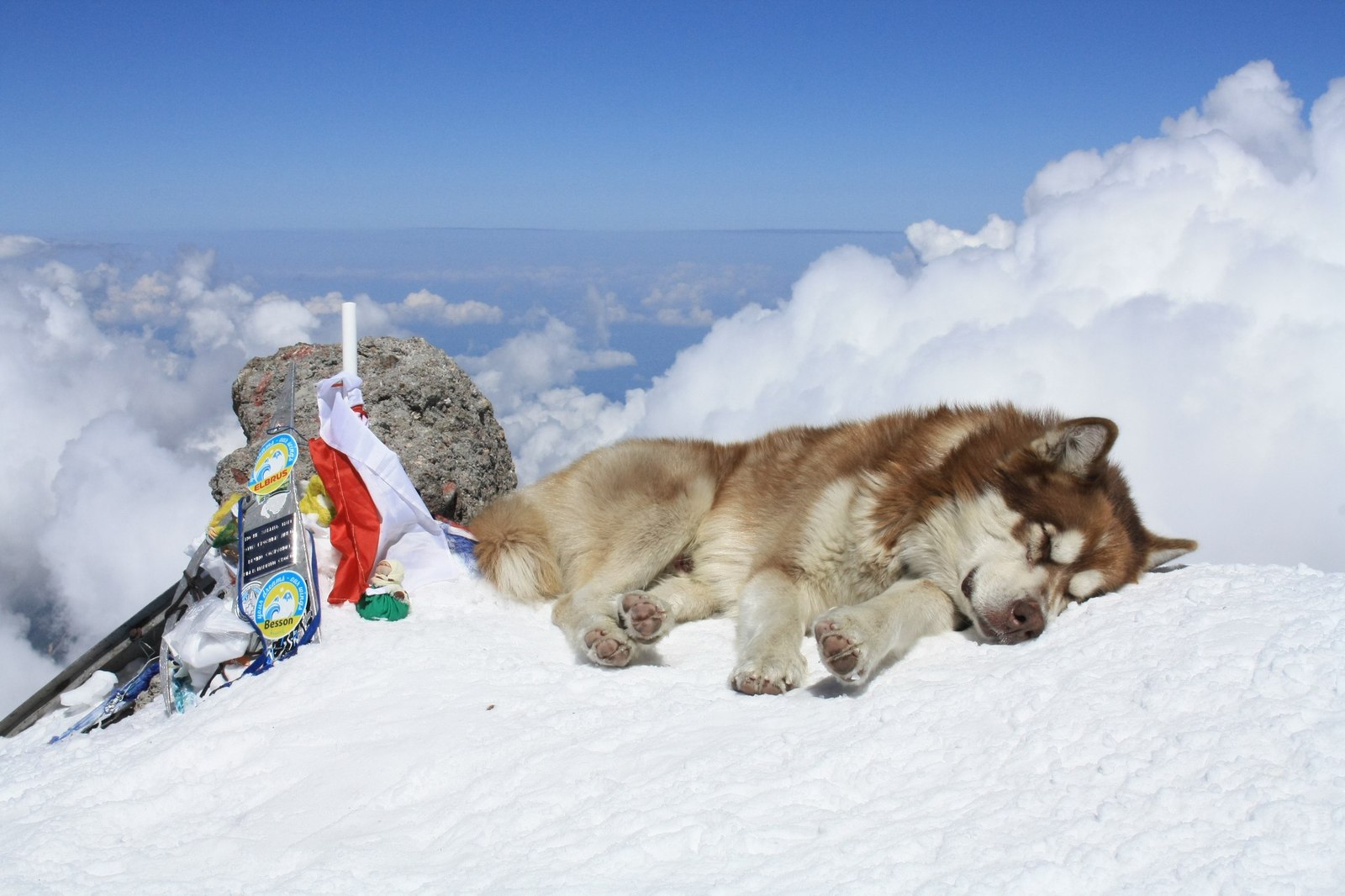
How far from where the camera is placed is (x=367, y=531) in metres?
5.63

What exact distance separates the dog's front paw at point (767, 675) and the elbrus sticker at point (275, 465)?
101 inches

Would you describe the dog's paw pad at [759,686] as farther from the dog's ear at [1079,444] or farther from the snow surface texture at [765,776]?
the dog's ear at [1079,444]

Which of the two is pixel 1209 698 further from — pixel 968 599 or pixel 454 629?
pixel 454 629

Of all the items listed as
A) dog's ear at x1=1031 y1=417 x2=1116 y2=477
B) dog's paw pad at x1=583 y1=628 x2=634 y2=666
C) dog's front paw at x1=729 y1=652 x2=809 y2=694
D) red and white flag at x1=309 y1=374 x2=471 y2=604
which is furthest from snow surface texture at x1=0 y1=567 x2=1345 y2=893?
red and white flag at x1=309 y1=374 x2=471 y2=604

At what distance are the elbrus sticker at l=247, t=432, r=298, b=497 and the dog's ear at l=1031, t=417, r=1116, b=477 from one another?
372 centimetres

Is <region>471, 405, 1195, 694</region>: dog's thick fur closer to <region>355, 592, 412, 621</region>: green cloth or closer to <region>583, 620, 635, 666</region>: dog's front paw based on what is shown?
<region>583, 620, 635, 666</region>: dog's front paw

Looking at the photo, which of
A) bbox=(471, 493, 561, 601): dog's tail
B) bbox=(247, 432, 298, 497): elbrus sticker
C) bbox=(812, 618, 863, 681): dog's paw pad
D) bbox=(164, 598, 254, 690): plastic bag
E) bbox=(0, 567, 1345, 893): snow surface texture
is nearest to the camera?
bbox=(0, 567, 1345, 893): snow surface texture

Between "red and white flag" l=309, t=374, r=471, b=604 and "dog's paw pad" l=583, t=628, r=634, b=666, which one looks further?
"red and white flag" l=309, t=374, r=471, b=604

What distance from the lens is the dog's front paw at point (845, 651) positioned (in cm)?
402

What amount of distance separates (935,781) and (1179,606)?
170cm

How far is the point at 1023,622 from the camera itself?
4305 mm

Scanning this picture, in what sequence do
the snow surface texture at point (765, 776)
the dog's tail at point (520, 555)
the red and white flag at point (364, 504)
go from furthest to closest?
the dog's tail at point (520, 555) < the red and white flag at point (364, 504) < the snow surface texture at point (765, 776)

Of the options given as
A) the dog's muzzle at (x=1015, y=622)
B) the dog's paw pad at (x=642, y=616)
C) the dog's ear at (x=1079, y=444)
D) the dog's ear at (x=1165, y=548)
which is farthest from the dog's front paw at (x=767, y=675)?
the dog's ear at (x=1165, y=548)

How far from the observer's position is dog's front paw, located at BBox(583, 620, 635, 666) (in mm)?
4660
